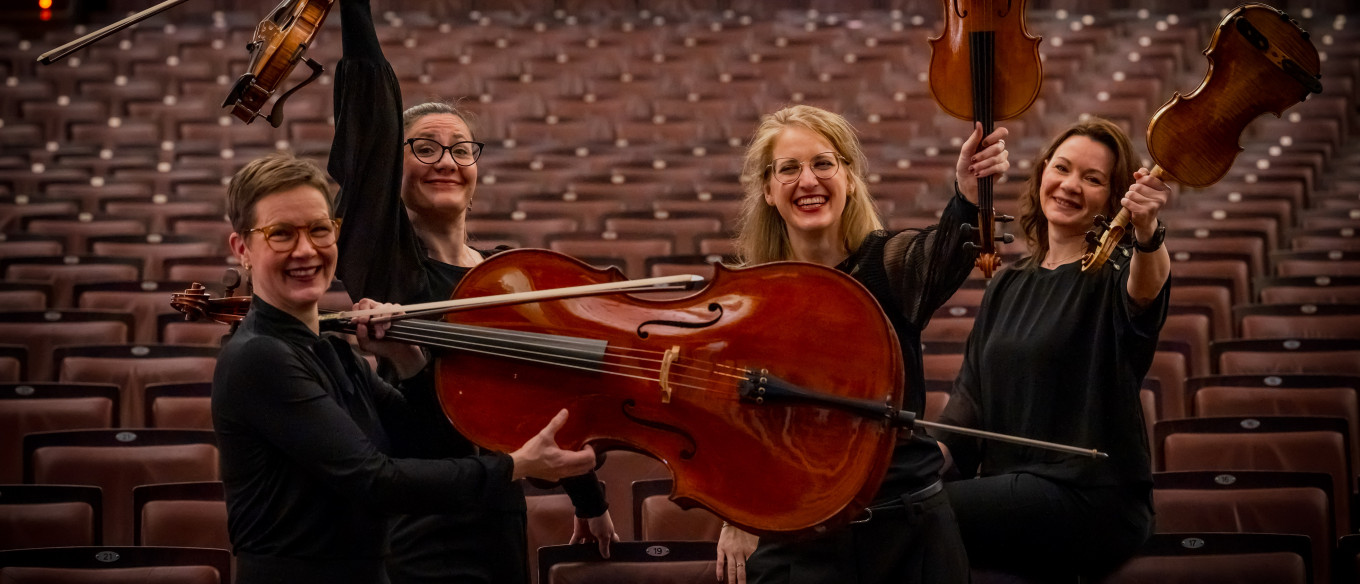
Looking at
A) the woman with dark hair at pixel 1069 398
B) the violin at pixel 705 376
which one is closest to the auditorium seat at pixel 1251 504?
the woman with dark hair at pixel 1069 398

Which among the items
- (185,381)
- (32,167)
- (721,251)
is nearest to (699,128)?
(721,251)

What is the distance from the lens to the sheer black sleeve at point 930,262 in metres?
1.57

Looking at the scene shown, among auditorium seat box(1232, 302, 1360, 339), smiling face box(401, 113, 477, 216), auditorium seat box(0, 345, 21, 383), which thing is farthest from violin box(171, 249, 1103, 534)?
auditorium seat box(1232, 302, 1360, 339)

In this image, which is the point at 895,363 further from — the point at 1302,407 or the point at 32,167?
the point at 32,167

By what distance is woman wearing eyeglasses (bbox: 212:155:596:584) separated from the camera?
1.44 meters

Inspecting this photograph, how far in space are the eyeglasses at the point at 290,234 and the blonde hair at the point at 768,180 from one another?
1.99ft

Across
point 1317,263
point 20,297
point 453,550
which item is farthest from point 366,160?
point 1317,263

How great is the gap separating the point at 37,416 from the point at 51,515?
25.1 inches

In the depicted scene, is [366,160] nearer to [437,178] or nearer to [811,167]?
[437,178]

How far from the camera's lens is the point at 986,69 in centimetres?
153

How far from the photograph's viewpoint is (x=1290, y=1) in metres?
8.53

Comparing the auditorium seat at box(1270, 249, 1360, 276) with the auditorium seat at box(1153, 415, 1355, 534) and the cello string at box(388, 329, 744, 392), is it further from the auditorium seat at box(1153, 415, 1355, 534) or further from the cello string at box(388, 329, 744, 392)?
the cello string at box(388, 329, 744, 392)

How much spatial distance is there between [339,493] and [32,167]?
5.33 metres

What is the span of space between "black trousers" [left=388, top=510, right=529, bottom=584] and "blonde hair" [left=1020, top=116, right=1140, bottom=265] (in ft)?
3.29
